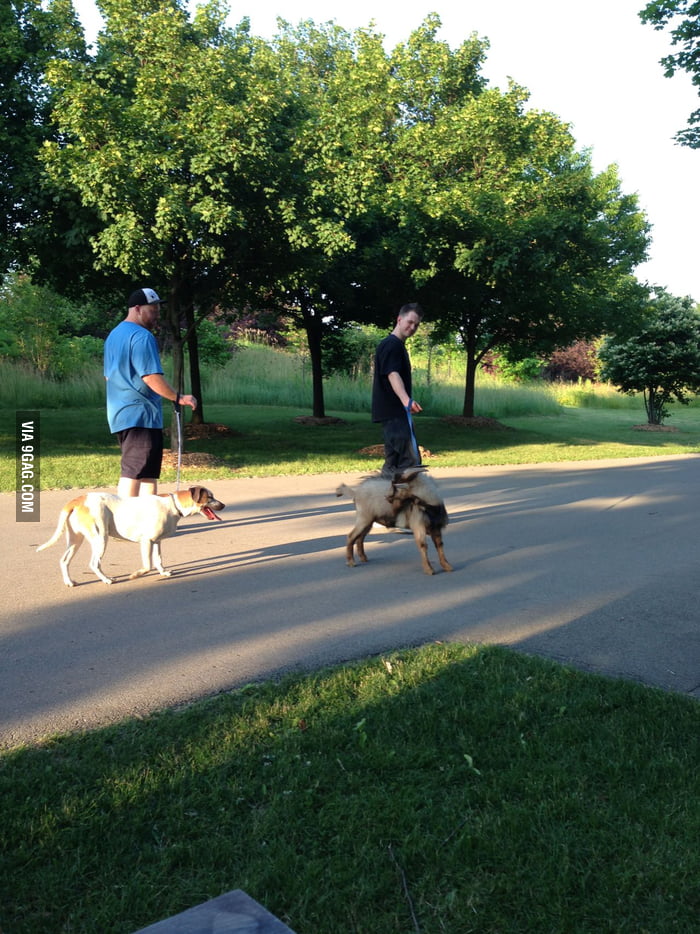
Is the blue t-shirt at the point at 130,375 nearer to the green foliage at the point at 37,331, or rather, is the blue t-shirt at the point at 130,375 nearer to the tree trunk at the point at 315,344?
the tree trunk at the point at 315,344

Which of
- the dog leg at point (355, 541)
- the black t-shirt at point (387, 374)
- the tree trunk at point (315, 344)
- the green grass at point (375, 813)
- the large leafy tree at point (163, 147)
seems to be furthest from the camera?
the tree trunk at point (315, 344)

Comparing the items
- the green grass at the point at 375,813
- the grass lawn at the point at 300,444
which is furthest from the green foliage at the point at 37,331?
the green grass at the point at 375,813

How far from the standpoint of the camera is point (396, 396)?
784 cm

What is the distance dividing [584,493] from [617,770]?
9260mm

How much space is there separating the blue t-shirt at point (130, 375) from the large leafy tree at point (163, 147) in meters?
6.44

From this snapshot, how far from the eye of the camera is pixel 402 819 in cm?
284

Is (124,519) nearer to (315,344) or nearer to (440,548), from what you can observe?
(440,548)

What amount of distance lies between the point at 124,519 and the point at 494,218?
1552cm

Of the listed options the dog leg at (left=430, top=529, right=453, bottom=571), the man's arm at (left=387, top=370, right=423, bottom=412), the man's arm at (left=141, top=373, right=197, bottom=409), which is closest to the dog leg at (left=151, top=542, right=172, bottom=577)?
the man's arm at (left=141, top=373, right=197, bottom=409)

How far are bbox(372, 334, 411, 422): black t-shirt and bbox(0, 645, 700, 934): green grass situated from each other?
4171 millimetres

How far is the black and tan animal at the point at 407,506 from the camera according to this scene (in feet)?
21.7

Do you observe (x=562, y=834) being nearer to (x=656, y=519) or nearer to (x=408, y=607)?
(x=408, y=607)

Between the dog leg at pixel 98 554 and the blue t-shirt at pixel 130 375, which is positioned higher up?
the blue t-shirt at pixel 130 375

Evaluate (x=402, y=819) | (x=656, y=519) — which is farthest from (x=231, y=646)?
(x=656, y=519)
